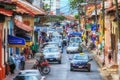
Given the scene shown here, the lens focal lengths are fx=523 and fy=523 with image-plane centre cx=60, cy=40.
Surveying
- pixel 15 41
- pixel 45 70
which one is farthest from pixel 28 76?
pixel 45 70

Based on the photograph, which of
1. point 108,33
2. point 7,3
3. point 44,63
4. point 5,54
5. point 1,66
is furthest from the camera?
point 108,33

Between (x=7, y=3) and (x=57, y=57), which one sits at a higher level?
(x=7, y=3)

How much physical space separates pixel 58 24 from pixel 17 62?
417ft

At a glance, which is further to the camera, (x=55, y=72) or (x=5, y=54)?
(x=55, y=72)

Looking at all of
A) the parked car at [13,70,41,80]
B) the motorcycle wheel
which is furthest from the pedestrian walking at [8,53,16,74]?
the parked car at [13,70,41,80]

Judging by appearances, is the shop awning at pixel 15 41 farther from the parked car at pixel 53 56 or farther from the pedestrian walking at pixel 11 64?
the parked car at pixel 53 56

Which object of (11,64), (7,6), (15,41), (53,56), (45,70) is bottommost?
(45,70)

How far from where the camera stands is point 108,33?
201 ft

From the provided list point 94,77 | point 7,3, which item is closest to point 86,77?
point 94,77

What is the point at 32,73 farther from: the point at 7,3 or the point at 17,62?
the point at 17,62

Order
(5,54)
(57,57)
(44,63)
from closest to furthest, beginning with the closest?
1. (5,54)
2. (44,63)
3. (57,57)

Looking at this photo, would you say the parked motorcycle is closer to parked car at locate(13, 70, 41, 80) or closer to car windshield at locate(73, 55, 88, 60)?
car windshield at locate(73, 55, 88, 60)

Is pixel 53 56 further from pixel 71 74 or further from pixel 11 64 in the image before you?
pixel 11 64

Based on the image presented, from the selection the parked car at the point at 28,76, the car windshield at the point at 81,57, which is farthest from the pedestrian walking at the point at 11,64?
the parked car at the point at 28,76
